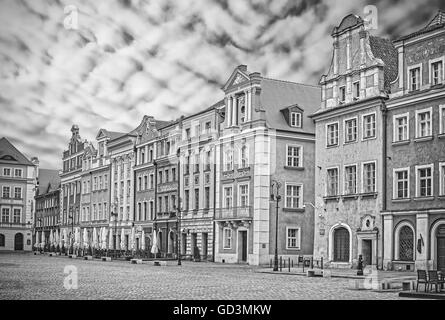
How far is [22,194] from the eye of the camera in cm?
11206

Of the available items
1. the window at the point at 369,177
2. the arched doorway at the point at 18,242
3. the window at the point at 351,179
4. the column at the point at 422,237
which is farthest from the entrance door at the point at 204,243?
the arched doorway at the point at 18,242

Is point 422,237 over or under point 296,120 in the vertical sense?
under

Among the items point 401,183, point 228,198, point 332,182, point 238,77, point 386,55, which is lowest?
point 228,198

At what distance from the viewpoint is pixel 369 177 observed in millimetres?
44594

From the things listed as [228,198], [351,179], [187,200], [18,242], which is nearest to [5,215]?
[18,242]

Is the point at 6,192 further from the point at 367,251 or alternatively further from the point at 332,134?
the point at 367,251

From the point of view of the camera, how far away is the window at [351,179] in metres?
45.8

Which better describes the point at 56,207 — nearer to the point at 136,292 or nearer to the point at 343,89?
the point at 343,89

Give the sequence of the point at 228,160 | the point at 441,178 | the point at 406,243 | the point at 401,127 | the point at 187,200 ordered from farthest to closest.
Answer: the point at 187,200 → the point at 228,160 → the point at 401,127 → the point at 406,243 → the point at 441,178

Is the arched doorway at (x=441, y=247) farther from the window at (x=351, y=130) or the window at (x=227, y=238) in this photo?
the window at (x=227, y=238)

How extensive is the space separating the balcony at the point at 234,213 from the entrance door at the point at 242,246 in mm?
1386

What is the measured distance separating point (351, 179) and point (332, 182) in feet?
6.91

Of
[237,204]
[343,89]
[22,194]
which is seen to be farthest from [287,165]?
[22,194]

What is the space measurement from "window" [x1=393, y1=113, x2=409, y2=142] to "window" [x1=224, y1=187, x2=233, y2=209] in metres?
18.9
